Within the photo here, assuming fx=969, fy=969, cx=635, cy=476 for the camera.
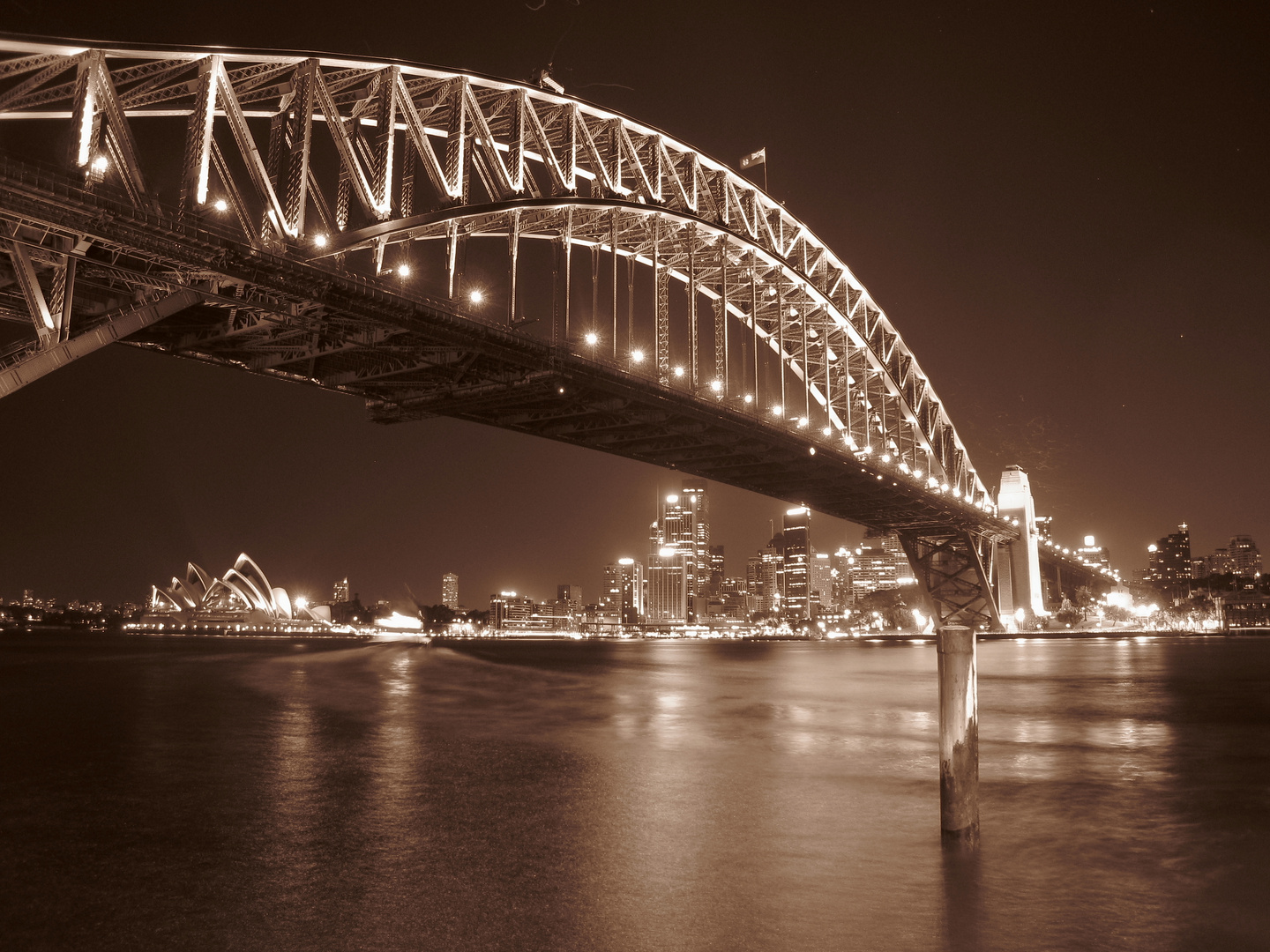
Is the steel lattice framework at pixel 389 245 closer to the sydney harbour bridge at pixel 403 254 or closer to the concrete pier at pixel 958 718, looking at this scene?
the sydney harbour bridge at pixel 403 254

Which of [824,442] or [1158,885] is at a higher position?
[824,442]

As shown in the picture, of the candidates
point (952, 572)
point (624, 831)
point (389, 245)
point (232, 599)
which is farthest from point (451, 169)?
point (232, 599)

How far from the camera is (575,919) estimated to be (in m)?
7.82

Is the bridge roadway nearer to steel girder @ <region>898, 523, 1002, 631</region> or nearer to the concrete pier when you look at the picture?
the concrete pier

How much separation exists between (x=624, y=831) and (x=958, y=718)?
13.0ft

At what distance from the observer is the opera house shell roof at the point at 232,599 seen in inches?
4333

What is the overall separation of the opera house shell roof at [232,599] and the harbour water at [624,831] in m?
89.4

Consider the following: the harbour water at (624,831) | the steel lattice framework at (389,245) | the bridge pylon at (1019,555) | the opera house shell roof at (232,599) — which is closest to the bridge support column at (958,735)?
the harbour water at (624,831)

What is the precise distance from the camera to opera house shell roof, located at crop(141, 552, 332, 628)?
110062 mm

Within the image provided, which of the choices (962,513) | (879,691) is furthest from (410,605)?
(879,691)

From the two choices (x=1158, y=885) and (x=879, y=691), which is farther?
(x=879, y=691)

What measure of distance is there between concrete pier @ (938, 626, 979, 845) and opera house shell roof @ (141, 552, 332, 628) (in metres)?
109

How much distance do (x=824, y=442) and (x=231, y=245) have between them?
28505 millimetres

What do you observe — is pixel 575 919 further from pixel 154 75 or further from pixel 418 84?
pixel 418 84
